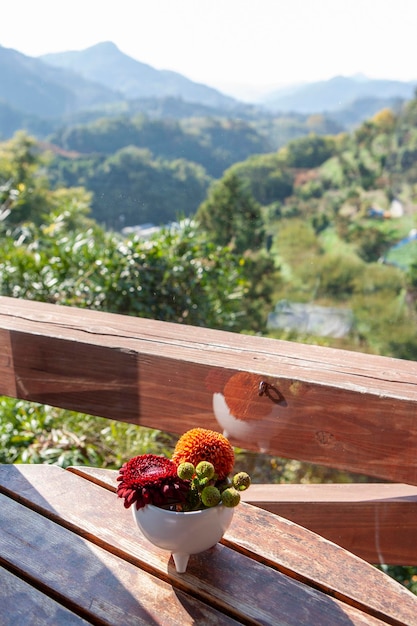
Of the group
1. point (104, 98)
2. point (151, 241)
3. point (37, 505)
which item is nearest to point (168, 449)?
point (151, 241)

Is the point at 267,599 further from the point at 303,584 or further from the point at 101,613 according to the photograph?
the point at 101,613

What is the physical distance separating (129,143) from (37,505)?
12.9 feet

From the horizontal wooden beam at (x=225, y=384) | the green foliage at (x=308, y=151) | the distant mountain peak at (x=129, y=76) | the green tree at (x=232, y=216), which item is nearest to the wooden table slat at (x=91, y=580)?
the horizontal wooden beam at (x=225, y=384)

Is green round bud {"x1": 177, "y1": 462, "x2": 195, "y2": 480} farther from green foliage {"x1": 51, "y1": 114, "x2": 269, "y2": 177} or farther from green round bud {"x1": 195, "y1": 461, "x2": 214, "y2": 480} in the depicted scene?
green foliage {"x1": 51, "y1": 114, "x2": 269, "y2": 177}

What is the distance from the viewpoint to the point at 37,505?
787 millimetres

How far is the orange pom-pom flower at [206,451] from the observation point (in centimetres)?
64

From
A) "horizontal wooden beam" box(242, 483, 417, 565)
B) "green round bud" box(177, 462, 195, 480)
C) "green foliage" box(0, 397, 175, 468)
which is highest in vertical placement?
"green round bud" box(177, 462, 195, 480)

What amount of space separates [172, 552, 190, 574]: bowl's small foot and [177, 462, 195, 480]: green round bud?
96 mm

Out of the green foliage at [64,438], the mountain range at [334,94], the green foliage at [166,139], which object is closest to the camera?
the green foliage at [64,438]

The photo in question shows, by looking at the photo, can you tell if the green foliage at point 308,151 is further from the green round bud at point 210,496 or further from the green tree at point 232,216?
the green round bud at point 210,496

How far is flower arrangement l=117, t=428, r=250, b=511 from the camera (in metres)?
0.61

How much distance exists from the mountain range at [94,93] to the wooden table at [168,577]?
162 inches

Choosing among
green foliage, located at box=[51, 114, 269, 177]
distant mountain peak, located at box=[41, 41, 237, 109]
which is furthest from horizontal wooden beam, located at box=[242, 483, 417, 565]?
distant mountain peak, located at box=[41, 41, 237, 109]

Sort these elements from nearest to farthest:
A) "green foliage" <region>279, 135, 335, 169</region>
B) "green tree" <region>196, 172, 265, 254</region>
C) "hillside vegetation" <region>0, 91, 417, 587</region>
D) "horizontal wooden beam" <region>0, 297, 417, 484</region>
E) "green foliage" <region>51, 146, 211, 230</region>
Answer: "horizontal wooden beam" <region>0, 297, 417, 484</region>
"hillside vegetation" <region>0, 91, 417, 587</region>
"green foliage" <region>51, 146, 211, 230</region>
"green tree" <region>196, 172, 265, 254</region>
"green foliage" <region>279, 135, 335, 169</region>
